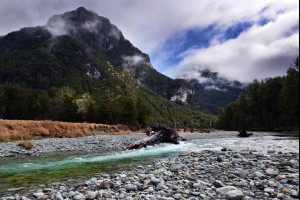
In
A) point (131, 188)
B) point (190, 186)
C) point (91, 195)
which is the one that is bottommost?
point (91, 195)

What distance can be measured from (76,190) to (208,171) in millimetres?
5793

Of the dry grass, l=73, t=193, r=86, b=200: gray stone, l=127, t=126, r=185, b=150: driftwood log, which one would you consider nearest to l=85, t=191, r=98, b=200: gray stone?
l=73, t=193, r=86, b=200: gray stone

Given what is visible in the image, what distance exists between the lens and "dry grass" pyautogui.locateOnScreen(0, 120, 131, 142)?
43.3 meters

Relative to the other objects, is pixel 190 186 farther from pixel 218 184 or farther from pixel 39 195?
pixel 39 195

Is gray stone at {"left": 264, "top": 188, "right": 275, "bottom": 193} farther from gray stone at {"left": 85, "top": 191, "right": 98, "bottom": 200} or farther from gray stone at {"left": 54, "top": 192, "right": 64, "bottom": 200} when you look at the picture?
gray stone at {"left": 54, "top": 192, "right": 64, "bottom": 200}

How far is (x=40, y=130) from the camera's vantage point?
49250 millimetres

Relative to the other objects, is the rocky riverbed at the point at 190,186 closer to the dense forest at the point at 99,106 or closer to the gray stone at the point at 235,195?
the gray stone at the point at 235,195

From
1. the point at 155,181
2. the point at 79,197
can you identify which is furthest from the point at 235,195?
the point at 79,197

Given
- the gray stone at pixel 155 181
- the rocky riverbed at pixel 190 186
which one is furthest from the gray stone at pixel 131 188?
the gray stone at pixel 155 181

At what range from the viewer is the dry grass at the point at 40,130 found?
43281mm

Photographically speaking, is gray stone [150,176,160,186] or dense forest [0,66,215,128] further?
dense forest [0,66,215,128]

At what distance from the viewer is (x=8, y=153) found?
26672 millimetres

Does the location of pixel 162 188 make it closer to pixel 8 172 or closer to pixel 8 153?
pixel 8 172

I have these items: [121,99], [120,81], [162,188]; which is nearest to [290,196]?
[162,188]
